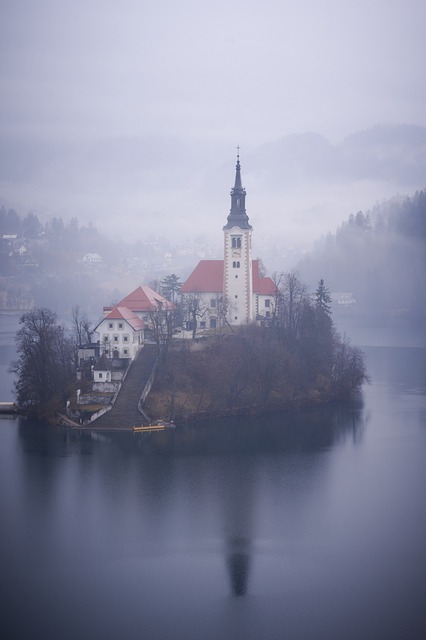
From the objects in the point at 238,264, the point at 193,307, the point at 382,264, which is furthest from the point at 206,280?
the point at 382,264

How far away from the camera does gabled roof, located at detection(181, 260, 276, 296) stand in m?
39.4

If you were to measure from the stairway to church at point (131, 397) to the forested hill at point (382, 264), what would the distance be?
45.5 meters

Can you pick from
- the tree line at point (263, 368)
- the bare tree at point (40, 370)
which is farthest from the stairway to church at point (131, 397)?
the bare tree at point (40, 370)

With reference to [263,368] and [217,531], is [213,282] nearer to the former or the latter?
[263,368]

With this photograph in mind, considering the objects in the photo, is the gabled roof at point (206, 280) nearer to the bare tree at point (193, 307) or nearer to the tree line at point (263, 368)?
the bare tree at point (193, 307)

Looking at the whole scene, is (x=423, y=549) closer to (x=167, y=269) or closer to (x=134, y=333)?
(x=134, y=333)

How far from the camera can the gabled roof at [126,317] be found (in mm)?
33281

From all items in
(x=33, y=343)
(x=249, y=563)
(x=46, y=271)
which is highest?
(x=46, y=271)

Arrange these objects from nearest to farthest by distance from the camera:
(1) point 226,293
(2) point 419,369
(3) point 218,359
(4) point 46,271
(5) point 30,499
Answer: (5) point 30,499 < (3) point 218,359 < (1) point 226,293 < (2) point 419,369 < (4) point 46,271

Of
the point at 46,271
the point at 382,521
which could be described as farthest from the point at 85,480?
the point at 46,271

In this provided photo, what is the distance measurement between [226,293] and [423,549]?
21480 mm

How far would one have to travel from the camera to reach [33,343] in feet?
108

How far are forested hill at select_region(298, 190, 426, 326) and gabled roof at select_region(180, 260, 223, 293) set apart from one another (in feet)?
126

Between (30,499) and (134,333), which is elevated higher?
(134,333)
